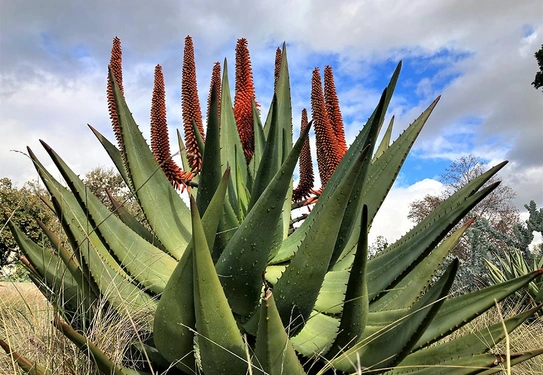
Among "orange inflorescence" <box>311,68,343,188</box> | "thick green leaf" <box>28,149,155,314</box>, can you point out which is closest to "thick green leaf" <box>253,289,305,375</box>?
"thick green leaf" <box>28,149,155,314</box>

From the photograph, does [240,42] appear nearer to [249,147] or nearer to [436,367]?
[249,147]

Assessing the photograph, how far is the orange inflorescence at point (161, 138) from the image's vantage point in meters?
2.23

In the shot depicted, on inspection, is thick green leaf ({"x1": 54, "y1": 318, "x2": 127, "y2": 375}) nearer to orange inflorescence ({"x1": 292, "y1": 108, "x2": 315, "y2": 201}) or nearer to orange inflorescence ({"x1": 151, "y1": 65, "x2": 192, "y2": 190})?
orange inflorescence ({"x1": 151, "y1": 65, "x2": 192, "y2": 190})

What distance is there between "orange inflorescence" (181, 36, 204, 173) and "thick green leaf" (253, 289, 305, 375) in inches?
51.6

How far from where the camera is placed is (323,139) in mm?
2215

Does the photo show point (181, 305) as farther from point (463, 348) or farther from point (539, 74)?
point (539, 74)

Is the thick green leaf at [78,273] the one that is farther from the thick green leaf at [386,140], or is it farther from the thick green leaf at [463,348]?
the thick green leaf at [386,140]

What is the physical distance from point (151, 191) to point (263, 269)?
69 cm

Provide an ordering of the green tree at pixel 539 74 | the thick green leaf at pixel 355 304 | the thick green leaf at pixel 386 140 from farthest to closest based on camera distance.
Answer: the green tree at pixel 539 74 → the thick green leaf at pixel 386 140 → the thick green leaf at pixel 355 304

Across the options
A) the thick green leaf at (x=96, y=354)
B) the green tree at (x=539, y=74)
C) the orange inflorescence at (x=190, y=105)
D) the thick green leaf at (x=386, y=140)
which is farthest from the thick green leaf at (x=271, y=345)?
the green tree at (x=539, y=74)

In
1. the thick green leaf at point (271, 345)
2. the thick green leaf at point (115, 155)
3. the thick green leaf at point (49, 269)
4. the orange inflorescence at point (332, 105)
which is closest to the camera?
the thick green leaf at point (271, 345)

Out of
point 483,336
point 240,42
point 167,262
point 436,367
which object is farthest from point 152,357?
point 240,42

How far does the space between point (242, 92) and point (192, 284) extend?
136 centimetres

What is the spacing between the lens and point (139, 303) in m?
1.54
